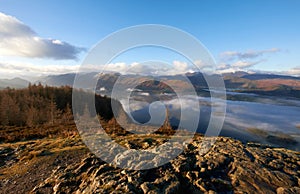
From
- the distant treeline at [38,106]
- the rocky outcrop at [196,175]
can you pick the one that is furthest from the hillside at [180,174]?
the distant treeline at [38,106]

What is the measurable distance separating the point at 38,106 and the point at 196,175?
65357mm

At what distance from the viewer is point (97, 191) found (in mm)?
6875

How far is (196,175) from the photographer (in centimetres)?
776

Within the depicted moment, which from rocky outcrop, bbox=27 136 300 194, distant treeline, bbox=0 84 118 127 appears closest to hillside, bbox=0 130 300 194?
rocky outcrop, bbox=27 136 300 194

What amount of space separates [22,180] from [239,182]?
399 inches

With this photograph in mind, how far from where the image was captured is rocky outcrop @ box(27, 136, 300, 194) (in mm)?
7000

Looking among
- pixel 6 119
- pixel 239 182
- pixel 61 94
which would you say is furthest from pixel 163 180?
pixel 61 94

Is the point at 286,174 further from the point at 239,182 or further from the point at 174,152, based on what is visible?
the point at 174,152

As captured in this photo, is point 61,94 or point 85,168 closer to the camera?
point 85,168

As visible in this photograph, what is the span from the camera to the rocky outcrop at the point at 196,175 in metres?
7.00

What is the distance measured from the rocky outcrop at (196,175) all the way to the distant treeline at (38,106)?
26.6 m

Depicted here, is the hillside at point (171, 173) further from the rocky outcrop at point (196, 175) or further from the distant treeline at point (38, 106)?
the distant treeline at point (38, 106)

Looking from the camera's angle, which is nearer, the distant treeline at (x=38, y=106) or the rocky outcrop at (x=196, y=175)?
the rocky outcrop at (x=196, y=175)

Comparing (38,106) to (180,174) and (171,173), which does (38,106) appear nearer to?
Result: (171,173)
